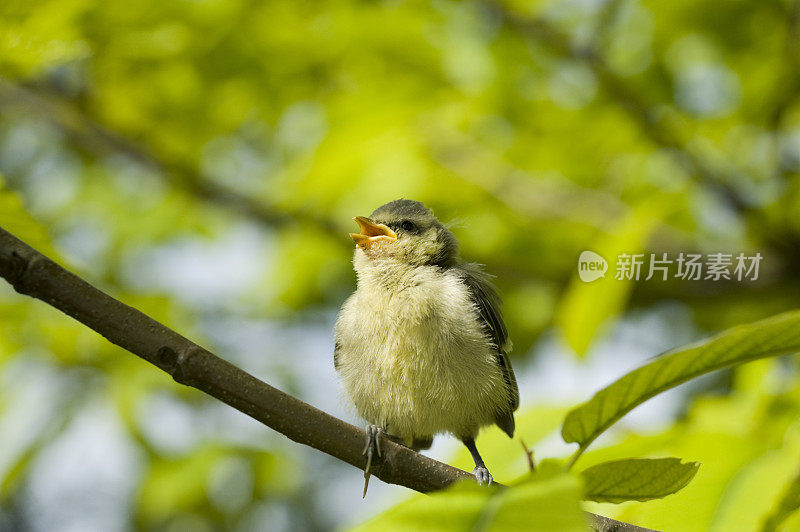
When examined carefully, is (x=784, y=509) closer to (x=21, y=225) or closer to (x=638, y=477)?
(x=638, y=477)

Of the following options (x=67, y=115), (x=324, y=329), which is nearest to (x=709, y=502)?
(x=324, y=329)

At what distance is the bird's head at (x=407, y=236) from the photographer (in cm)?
228

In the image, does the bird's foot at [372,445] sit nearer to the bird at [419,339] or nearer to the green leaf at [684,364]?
the green leaf at [684,364]

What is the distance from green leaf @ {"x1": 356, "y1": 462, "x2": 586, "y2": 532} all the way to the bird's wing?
4.14ft

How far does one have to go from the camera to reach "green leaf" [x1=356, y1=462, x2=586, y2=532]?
2.72 ft

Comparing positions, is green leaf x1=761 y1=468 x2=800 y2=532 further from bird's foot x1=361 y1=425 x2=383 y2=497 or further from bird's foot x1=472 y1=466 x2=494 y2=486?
bird's foot x1=361 y1=425 x2=383 y2=497

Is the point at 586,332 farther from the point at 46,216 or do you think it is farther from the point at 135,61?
the point at 46,216

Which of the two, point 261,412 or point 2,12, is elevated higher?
point 2,12

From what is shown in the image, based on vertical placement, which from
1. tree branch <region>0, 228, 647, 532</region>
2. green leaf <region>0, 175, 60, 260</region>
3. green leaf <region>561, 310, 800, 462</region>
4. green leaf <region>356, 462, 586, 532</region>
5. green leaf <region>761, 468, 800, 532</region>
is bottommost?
green leaf <region>356, 462, 586, 532</region>

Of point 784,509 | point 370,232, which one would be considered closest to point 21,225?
point 370,232

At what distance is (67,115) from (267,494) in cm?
221

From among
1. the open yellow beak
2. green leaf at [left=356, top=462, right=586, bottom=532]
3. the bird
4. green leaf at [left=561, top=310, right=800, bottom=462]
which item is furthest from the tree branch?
the open yellow beak

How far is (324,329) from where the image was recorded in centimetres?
405

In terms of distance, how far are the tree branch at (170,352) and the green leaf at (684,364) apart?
213 millimetres
